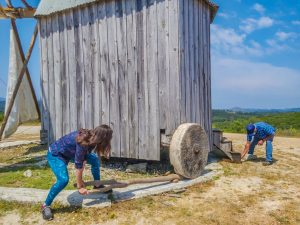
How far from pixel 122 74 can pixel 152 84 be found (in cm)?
94

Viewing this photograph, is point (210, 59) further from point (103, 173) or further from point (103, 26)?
point (103, 173)

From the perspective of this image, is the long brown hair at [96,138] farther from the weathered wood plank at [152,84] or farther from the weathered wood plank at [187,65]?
the weathered wood plank at [187,65]

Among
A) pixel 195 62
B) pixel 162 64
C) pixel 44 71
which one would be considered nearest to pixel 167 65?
pixel 162 64

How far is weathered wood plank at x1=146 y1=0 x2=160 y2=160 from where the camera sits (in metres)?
8.26

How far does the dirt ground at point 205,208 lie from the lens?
568 centimetres

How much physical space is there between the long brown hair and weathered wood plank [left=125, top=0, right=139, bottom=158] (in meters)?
3.06

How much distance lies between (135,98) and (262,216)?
164 inches

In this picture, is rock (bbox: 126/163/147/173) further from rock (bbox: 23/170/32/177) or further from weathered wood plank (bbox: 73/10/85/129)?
rock (bbox: 23/170/32/177)

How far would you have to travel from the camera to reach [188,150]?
25.8ft

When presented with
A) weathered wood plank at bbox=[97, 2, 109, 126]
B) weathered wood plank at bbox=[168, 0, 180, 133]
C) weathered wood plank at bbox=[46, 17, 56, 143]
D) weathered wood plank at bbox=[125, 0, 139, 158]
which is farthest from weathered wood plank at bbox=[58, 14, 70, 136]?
weathered wood plank at bbox=[168, 0, 180, 133]

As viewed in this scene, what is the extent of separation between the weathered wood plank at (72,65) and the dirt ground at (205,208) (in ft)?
12.2

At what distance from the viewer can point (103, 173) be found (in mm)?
8539

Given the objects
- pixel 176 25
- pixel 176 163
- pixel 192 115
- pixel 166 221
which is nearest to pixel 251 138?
pixel 192 115

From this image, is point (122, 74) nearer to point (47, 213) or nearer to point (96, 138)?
point (96, 138)
